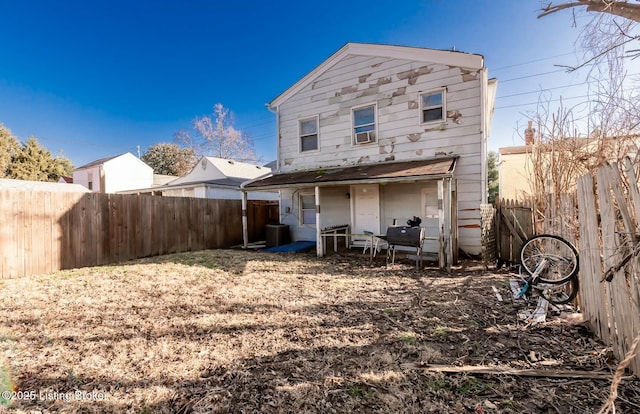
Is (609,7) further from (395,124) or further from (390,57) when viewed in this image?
(390,57)

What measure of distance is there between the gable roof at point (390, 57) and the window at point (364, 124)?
1825mm

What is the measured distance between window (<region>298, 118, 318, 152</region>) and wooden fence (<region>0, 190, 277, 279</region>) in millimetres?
4134

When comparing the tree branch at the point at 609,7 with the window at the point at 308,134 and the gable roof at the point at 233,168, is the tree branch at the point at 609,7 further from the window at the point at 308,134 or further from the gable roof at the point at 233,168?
the gable roof at the point at 233,168

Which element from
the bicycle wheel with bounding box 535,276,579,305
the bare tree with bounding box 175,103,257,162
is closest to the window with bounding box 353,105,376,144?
the bicycle wheel with bounding box 535,276,579,305

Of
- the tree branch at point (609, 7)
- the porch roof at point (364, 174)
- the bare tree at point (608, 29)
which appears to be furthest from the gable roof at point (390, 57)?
the bare tree at point (608, 29)

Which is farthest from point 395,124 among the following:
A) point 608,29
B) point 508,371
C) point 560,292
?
point 508,371

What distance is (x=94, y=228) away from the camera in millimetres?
7512

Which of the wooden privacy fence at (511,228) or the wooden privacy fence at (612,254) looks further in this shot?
the wooden privacy fence at (511,228)

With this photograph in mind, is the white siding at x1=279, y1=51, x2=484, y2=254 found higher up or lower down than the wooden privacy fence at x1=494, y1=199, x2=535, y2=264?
higher up

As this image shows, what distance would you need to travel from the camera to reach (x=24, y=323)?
3588 mm

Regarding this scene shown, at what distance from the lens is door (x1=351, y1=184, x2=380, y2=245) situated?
969 cm

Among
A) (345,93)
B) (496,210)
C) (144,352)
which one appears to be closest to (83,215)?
(144,352)

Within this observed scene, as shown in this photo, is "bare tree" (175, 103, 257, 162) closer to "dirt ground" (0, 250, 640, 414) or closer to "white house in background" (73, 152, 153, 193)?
"white house in background" (73, 152, 153, 193)

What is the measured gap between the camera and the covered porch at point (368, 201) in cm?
754
